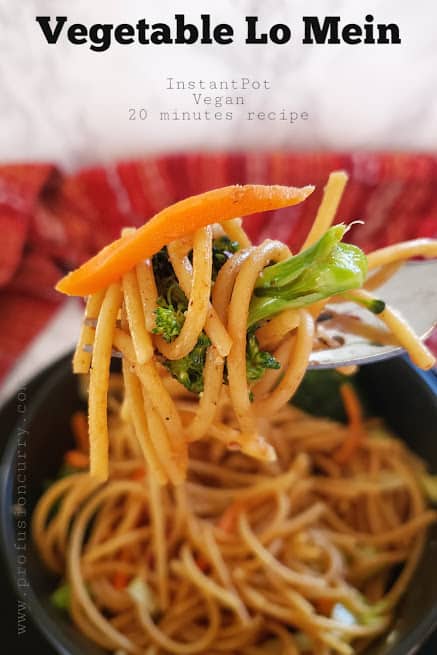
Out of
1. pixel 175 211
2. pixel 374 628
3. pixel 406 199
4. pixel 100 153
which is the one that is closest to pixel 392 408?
pixel 374 628

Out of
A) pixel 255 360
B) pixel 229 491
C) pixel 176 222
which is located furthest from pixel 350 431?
pixel 176 222

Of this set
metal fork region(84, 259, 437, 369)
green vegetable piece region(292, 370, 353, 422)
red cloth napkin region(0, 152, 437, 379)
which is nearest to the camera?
metal fork region(84, 259, 437, 369)

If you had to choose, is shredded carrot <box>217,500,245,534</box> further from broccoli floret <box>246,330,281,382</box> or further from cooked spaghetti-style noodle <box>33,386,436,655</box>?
broccoli floret <box>246,330,281,382</box>

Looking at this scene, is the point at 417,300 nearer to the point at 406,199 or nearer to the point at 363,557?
the point at 363,557

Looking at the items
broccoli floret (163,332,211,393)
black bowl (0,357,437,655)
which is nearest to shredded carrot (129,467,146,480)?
black bowl (0,357,437,655)

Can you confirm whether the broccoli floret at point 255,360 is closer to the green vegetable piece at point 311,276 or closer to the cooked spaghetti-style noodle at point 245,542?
the green vegetable piece at point 311,276

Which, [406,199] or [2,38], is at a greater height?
[2,38]
